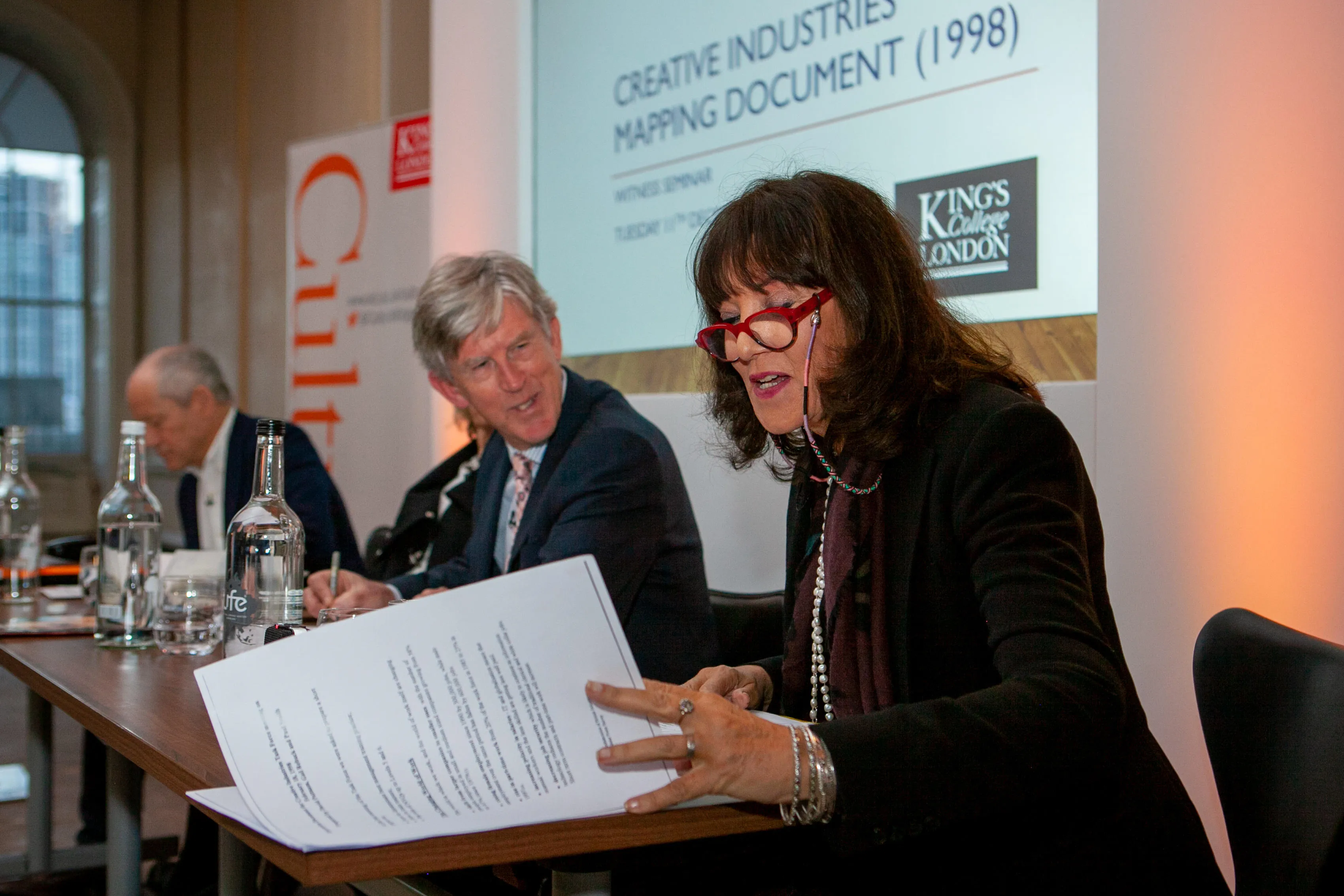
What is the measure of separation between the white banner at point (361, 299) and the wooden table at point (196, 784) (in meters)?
3.15

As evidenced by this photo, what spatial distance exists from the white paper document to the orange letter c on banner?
4.79 m

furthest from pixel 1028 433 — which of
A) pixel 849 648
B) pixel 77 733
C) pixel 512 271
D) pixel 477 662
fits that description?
pixel 77 733

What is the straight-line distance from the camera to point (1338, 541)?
1810 millimetres

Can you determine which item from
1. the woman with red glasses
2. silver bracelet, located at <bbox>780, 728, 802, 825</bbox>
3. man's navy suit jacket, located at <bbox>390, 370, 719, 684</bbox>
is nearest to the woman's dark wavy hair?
the woman with red glasses

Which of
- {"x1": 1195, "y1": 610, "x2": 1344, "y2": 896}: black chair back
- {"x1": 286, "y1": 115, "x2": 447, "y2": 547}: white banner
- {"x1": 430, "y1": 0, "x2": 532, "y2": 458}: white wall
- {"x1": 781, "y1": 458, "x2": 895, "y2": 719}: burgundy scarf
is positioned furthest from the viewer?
{"x1": 286, "y1": 115, "x2": 447, "y2": 547}: white banner

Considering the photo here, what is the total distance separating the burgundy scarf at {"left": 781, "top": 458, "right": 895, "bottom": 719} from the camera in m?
1.19

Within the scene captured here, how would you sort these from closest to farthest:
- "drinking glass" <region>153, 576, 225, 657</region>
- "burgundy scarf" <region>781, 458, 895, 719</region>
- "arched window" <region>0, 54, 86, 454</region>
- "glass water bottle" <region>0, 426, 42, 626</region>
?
"burgundy scarf" <region>781, 458, 895, 719</region>, "drinking glass" <region>153, 576, 225, 657</region>, "glass water bottle" <region>0, 426, 42, 626</region>, "arched window" <region>0, 54, 86, 454</region>

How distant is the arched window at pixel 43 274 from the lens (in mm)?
8470

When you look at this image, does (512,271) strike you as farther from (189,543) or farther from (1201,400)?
(189,543)

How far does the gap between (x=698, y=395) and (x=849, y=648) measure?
1821 mm

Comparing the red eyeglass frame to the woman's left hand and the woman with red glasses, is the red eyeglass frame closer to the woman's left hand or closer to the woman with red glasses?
the woman with red glasses

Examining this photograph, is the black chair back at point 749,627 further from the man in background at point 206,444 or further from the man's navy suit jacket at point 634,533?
the man in background at point 206,444

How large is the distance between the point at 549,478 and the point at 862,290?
2.95ft

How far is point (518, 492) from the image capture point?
89.0 inches
